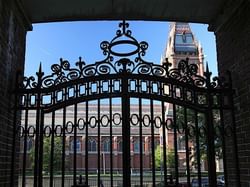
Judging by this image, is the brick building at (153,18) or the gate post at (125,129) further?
the brick building at (153,18)

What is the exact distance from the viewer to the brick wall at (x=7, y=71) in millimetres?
3111

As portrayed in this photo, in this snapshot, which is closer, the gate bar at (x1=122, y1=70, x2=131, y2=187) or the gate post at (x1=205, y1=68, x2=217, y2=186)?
the gate bar at (x1=122, y1=70, x2=131, y2=187)

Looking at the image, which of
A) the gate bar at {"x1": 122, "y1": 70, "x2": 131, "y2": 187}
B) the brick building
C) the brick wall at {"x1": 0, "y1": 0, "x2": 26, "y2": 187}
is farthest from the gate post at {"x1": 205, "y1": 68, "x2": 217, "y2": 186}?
the brick wall at {"x1": 0, "y1": 0, "x2": 26, "y2": 187}

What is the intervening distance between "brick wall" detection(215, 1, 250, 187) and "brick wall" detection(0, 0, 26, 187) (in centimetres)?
233

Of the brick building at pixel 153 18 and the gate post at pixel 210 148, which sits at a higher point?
the brick building at pixel 153 18

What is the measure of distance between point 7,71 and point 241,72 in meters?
2.37

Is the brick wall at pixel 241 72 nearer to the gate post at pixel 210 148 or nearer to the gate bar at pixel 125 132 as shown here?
Answer: the gate post at pixel 210 148

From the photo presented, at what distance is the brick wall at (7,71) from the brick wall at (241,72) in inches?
91.9

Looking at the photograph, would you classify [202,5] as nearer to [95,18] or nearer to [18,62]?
[95,18]

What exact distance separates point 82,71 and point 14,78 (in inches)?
28.7

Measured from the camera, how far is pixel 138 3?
379cm

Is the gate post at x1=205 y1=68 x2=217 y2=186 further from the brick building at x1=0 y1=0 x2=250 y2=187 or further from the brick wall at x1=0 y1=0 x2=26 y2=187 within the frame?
the brick wall at x1=0 y1=0 x2=26 y2=187

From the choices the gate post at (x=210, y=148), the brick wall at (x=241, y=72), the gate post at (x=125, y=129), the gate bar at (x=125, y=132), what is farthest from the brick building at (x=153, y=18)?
the gate bar at (x=125, y=132)

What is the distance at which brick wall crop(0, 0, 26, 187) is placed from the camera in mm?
3111
